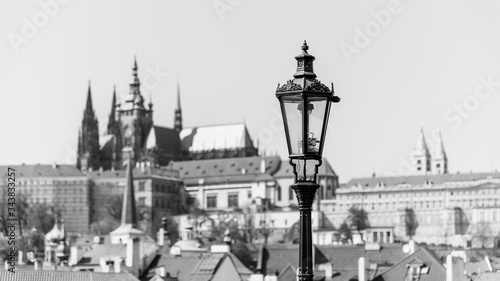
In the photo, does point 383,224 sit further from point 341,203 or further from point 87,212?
point 87,212

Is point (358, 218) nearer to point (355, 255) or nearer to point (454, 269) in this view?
point (355, 255)

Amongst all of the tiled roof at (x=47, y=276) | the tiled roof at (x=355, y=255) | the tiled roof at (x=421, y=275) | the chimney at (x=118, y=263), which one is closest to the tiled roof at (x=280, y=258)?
the tiled roof at (x=355, y=255)

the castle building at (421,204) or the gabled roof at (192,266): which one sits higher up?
the castle building at (421,204)

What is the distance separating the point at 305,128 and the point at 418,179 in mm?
184280

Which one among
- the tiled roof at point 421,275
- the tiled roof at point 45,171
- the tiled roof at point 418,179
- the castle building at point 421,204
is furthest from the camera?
the tiled roof at point 418,179

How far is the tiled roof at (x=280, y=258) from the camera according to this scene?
61.3 meters

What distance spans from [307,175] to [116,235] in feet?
314

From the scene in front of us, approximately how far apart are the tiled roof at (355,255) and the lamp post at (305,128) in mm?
49280

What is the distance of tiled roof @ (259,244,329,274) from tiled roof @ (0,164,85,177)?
118 metres

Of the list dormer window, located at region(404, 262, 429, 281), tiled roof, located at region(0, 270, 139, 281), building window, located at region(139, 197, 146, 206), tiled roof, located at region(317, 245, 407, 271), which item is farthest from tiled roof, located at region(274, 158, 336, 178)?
tiled roof, located at region(0, 270, 139, 281)

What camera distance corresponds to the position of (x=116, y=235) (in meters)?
106

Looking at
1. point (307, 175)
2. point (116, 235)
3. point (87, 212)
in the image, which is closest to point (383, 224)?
point (87, 212)

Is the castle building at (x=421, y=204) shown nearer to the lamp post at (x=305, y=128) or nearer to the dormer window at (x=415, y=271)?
the dormer window at (x=415, y=271)

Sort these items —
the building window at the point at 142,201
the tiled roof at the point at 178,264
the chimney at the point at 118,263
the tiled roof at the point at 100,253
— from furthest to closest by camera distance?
the building window at the point at 142,201 → the tiled roof at the point at 100,253 → the chimney at the point at 118,263 → the tiled roof at the point at 178,264
